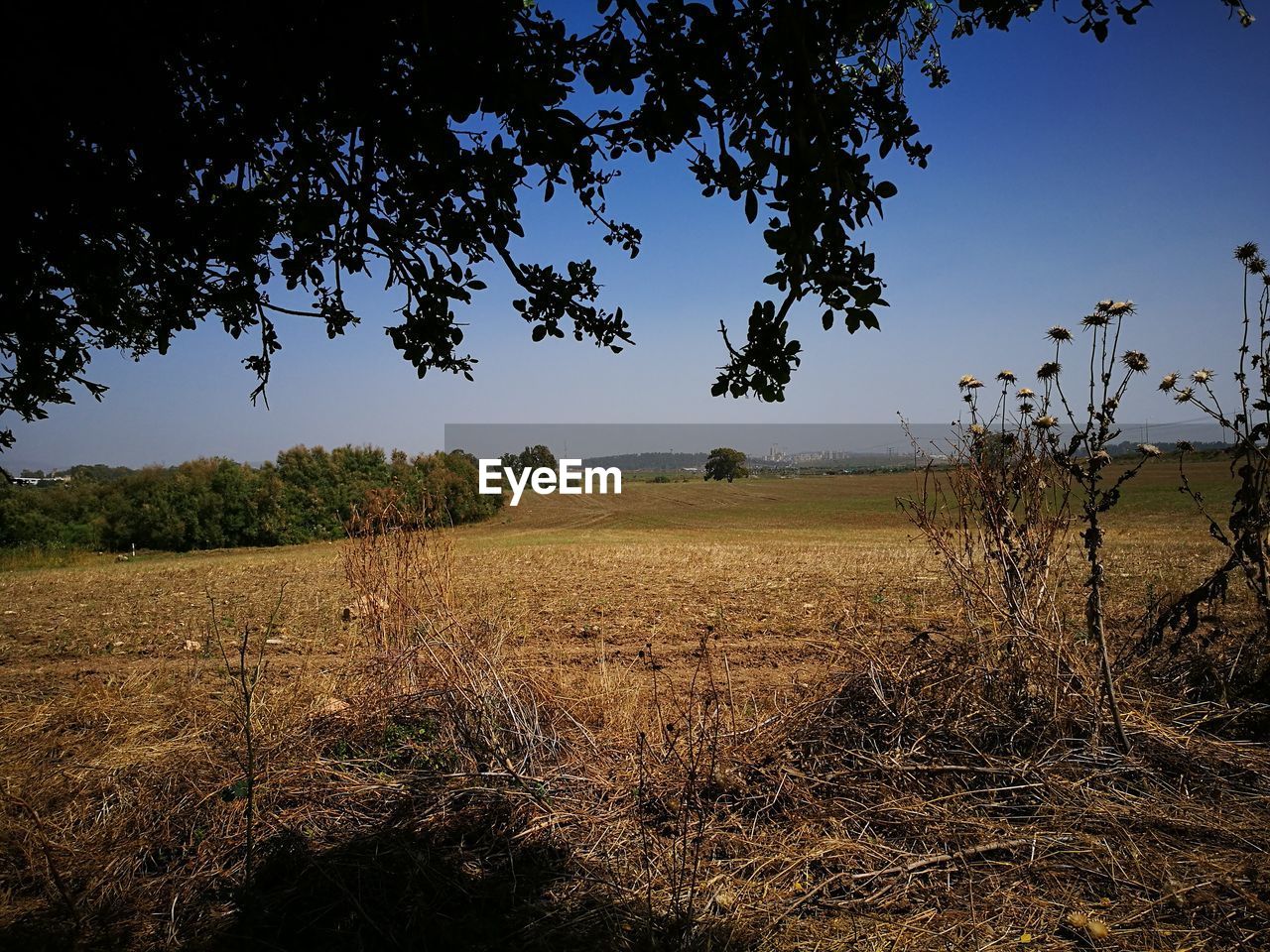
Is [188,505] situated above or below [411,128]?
below

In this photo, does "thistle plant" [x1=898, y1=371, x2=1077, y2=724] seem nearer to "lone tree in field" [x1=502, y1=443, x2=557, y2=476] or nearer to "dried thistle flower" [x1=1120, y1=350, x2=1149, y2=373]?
"dried thistle flower" [x1=1120, y1=350, x2=1149, y2=373]

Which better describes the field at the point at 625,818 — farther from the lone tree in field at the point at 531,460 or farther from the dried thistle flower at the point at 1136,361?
the lone tree in field at the point at 531,460

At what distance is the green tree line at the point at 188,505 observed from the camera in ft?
101

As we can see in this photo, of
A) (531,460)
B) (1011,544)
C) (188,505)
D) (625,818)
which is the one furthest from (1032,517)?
(531,460)

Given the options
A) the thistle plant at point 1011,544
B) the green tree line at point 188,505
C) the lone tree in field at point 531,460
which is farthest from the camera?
the lone tree in field at point 531,460

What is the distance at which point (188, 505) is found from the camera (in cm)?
3206

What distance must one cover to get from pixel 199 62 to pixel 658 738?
4167 mm

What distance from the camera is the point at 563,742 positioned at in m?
3.79

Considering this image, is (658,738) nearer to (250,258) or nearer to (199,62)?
(250,258)

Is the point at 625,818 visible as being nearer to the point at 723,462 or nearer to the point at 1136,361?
the point at 1136,361

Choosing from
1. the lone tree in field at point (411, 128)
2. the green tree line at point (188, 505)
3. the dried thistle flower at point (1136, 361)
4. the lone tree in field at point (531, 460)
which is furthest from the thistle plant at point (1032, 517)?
the lone tree in field at point (531, 460)

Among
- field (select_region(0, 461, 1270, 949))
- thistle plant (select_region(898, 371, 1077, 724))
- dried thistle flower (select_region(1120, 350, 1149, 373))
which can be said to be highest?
dried thistle flower (select_region(1120, 350, 1149, 373))

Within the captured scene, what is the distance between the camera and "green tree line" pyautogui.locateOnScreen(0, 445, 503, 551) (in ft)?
101

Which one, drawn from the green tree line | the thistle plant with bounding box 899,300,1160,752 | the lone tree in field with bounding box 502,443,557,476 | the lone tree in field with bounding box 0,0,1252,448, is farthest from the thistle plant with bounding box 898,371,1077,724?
the lone tree in field with bounding box 502,443,557,476
